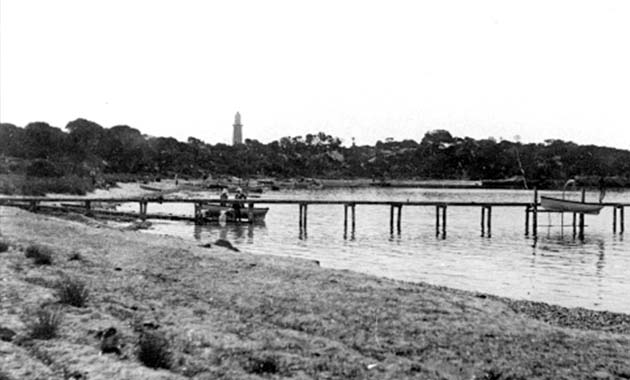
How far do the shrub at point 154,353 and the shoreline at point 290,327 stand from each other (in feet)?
0.39

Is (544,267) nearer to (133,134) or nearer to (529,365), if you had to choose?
(529,365)

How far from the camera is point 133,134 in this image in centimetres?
18750

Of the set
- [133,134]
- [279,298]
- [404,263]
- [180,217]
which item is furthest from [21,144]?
[279,298]

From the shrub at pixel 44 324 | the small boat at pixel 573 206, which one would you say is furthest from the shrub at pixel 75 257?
the small boat at pixel 573 206

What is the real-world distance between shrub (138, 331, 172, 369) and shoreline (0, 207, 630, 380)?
4.6 inches

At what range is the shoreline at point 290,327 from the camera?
28.4ft

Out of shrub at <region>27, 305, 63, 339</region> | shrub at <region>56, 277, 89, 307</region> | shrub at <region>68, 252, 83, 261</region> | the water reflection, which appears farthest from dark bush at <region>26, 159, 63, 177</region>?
shrub at <region>27, 305, 63, 339</region>

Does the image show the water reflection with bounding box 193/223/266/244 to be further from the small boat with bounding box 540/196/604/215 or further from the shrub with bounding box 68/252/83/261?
the small boat with bounding box 540/196/604/215

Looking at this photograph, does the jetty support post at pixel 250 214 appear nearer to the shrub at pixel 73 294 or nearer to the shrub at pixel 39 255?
the shrub at pixel 39 255

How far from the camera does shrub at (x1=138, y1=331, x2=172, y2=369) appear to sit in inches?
327

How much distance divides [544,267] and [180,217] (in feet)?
96.6

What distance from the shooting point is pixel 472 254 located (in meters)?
34.6

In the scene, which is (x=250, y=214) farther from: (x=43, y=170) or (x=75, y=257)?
(x=43, y=170)

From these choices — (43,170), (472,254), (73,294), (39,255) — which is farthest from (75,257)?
(43,170)
